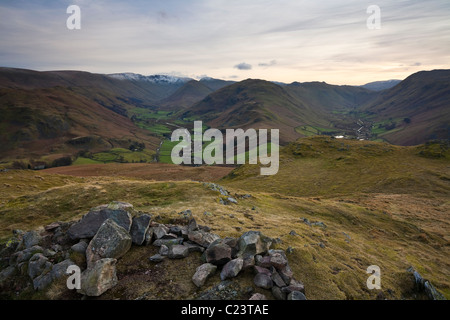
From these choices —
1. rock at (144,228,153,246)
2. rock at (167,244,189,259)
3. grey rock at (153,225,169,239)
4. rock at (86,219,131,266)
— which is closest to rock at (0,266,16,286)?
rock at (86,219,131,266)

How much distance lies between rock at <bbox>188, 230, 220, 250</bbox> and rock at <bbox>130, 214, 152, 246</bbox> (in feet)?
10.5

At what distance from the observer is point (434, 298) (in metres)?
15.5

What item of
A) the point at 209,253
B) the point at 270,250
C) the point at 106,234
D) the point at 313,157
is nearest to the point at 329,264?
the point at 270,250

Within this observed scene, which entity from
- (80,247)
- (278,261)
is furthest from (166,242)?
(278,261)

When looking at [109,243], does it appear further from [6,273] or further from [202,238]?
[202,238]

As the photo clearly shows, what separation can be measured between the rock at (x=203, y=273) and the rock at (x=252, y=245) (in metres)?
1.88

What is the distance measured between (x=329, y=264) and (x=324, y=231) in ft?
32.4

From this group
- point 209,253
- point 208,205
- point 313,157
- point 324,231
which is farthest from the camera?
point 313,157

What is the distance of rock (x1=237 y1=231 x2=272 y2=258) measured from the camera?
14.3 meters

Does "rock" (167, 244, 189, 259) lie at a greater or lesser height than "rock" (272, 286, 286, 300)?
greater

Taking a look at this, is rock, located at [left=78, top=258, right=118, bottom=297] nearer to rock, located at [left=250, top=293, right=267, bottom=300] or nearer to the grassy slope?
the grassy slope

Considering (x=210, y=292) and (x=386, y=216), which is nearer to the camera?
(x=210, y=292)
